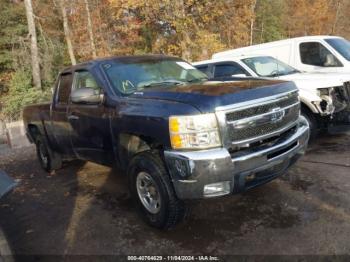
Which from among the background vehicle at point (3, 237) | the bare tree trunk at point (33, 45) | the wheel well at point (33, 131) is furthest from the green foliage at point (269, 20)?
the background vehicle at point (3, 237)

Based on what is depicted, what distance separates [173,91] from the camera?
3.81 meters

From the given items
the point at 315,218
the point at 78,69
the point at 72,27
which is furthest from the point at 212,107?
the point at 72,27

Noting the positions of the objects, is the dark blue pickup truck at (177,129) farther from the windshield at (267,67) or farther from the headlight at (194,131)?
the windshield at (267,67)

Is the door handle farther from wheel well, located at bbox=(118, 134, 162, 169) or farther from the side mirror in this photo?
wheel well, located at bbox=(118, 134, 162, 169)

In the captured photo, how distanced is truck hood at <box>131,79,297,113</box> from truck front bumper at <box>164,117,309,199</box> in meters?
0.46

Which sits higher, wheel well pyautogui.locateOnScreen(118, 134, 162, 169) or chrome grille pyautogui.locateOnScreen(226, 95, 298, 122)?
chrome grille pyautogui.locateOnScreen(226, 95, 298, 122)

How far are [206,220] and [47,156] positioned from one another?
12.9 feet

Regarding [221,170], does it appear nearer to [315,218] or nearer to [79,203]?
[315,218]

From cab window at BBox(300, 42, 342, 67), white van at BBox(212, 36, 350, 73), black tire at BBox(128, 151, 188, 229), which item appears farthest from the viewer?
cab window at BBox(300, 42, 342, 67)

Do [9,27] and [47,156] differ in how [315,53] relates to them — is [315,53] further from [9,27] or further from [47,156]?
[9,27]

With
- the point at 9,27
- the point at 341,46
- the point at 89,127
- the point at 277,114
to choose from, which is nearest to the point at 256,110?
the point at 277,114

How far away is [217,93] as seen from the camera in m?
3.50

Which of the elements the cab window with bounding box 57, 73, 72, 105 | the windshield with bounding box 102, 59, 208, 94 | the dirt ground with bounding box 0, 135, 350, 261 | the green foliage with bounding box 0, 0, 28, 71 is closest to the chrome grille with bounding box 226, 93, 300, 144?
the dirt ground with bounding box 0, 135, 350, 261

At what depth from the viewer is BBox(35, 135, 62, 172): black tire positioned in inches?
259
